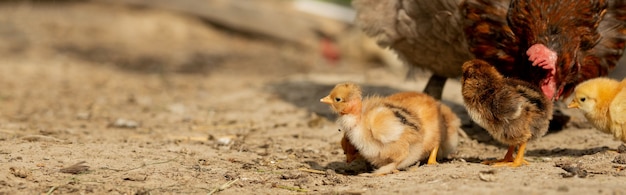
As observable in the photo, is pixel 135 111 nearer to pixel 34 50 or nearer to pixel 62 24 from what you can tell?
pixel 34 50

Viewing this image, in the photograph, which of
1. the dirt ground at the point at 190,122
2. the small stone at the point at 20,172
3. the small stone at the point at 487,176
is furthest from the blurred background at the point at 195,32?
the small stone at the point at 487,176

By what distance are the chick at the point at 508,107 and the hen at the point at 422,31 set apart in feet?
3.30

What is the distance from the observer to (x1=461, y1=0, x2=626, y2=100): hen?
4.84 meters

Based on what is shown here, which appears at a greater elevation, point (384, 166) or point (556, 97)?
Result: point (556, 97)

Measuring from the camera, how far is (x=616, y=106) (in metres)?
4.62

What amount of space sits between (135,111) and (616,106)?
4.57 metres

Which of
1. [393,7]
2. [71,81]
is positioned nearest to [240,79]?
[71,81]

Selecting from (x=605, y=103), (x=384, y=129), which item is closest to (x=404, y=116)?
(x=384, y=129)

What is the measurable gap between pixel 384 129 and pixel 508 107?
0.74 meters

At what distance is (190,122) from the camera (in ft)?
22.2

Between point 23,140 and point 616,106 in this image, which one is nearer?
point 616,106

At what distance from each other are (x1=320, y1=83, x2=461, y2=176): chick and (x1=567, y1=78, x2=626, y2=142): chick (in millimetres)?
969

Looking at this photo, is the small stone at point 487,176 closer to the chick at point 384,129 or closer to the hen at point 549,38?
the chick at point 384,129

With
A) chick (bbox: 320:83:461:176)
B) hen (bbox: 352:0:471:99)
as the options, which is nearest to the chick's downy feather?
chick (bbox: 320:83:461:176)
